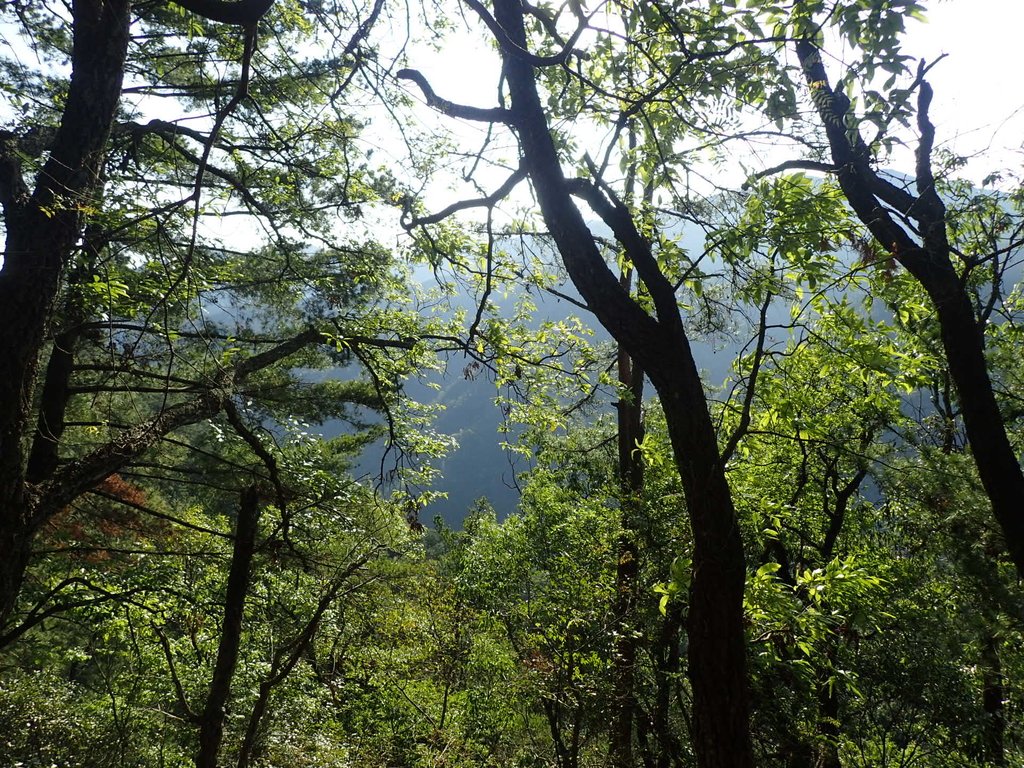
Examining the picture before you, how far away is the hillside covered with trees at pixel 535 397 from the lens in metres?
2.62

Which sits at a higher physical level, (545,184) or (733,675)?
(545,184)

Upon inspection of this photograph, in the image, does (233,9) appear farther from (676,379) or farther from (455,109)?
(676,379)

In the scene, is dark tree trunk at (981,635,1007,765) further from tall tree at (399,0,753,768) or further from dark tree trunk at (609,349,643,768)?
tall tree at (399,0,753,768)

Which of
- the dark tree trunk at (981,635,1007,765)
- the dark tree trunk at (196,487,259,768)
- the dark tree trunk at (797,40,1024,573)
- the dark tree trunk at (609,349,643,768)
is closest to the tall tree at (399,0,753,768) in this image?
the dark tree trunk at (797,40,1024,573)

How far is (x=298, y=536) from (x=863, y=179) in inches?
215

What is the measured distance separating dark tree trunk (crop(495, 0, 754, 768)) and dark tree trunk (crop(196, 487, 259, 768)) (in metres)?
3.45

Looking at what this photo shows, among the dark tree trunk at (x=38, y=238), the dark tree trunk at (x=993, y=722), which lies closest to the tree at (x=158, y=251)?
the dark tree trunk at (x=38, y=238)

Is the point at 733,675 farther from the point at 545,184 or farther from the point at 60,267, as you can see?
the point at 60,267

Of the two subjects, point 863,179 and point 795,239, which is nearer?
point 795,239

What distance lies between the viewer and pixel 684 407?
241cm

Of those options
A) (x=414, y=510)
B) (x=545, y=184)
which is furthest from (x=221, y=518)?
→ (x=545, y=184)

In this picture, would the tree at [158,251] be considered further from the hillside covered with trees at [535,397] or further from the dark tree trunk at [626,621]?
the dark tree trunk at [626,621]

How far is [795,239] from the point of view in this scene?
8.17 ft

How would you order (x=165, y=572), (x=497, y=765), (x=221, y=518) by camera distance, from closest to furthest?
(x=165, y=572) < (x=497, y=765) < (x=221, y=518)
